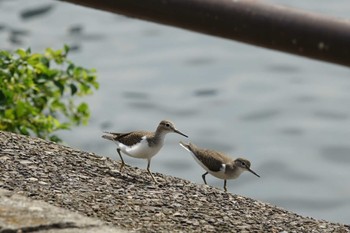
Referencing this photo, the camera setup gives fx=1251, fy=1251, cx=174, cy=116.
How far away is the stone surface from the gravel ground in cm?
50

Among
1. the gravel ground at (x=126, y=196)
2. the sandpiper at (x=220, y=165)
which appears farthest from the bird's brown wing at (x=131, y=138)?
the gravel ground at (x=126, y=196)

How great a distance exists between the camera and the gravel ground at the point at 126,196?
6.17 meters

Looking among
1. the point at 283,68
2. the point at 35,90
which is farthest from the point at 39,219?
the point at 283,68

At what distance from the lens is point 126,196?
6.56 metres

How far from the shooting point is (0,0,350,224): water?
1630 centimetres

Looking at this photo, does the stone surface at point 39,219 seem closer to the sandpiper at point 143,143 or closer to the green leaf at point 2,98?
the sandpiper at point 143,143

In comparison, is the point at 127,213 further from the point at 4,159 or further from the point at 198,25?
the point at 198,25

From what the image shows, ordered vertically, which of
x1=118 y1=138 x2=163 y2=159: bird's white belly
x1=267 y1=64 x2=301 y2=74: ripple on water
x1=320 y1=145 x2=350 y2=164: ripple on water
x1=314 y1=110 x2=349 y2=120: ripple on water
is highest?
x1=267 y1=64 x2=301 y2=74: ripple on water

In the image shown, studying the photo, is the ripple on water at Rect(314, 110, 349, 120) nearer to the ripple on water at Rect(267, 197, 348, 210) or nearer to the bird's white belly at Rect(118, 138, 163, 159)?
the ripple on water at Rect(267, 197, 348, 210)

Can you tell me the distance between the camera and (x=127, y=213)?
6.19 m

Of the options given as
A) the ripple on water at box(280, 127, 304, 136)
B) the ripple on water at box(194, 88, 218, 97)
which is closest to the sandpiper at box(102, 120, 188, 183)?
the ripple on water at box(280, 127, 304, 136)

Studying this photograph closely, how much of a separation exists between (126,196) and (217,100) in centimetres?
1179

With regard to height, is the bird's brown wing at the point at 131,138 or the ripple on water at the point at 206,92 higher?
the ripple on water at the point at 206,92

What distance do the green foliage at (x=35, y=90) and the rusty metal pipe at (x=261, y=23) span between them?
5106mm
